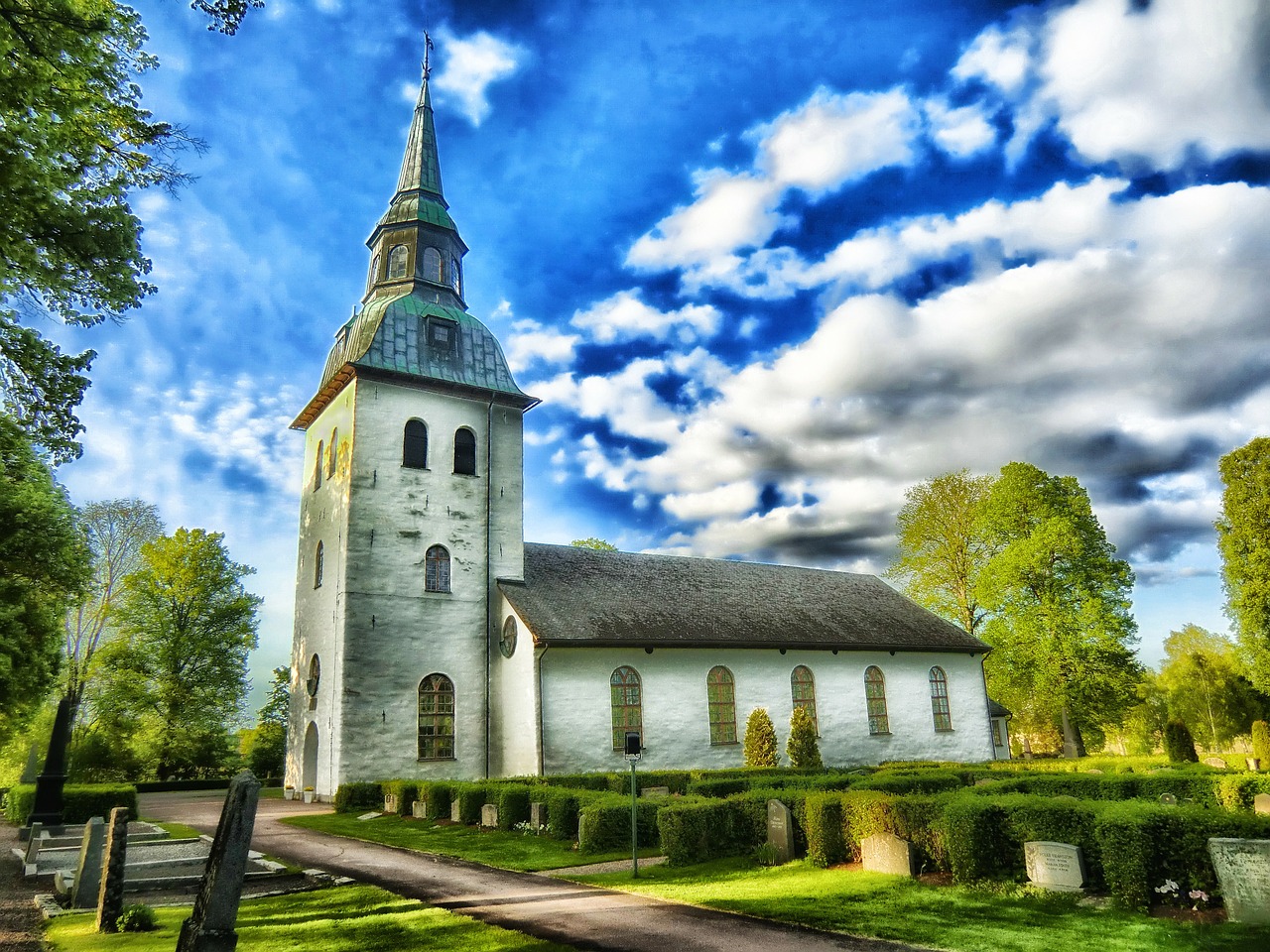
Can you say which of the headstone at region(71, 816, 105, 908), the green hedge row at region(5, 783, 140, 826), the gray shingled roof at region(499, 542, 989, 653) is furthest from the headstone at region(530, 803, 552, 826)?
the green hedge row at region(5, 783, 140, 826)

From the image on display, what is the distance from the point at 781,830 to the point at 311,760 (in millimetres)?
17703

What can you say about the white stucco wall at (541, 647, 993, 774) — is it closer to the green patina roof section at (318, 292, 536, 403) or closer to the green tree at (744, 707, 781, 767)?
the green tree at (744, 707, 781, 767)

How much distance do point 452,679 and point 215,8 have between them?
18994 mm

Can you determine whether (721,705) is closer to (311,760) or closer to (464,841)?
(464,841)

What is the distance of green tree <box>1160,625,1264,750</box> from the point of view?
147ft

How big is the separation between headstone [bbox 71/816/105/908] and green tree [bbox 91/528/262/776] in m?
25.1

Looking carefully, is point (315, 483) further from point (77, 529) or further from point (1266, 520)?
point (1266, 520)

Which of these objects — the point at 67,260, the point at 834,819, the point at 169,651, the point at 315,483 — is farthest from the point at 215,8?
the point at 169,651

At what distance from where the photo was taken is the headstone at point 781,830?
443 inches

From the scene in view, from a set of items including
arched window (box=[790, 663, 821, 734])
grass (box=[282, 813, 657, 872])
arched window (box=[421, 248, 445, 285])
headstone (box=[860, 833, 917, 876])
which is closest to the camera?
headstone (box=[860, 833, 917, 876])

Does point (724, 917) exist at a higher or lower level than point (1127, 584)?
lower

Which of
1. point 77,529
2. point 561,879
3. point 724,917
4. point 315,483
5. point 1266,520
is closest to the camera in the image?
point 724,917

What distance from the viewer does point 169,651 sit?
109 feet

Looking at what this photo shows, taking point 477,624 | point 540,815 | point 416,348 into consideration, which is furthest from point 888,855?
point 416,348
